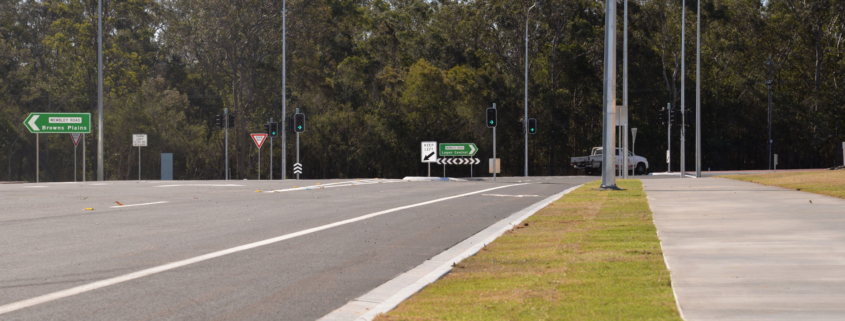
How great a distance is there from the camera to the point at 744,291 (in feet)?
21.1

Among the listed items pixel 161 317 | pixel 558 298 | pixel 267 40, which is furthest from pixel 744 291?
pixel 267 40

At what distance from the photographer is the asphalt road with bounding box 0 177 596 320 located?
21.0ft

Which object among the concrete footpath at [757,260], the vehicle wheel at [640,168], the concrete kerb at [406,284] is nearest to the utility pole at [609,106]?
the concrete footpath at [757,260]

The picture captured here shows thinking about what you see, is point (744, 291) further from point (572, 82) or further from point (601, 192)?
point (572, 82)

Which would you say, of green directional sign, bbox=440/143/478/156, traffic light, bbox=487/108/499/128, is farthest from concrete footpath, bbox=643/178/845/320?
green directional sign, bbox=440/143/478/156

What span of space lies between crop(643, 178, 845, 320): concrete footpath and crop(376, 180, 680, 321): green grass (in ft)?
0.90

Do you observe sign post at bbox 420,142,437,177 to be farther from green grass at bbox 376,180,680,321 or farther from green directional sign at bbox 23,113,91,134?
green grass at bbox 376,180,680,321

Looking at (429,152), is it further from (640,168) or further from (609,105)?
(640,168)

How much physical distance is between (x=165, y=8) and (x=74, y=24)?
313 inches

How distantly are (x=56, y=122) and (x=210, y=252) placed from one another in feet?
138

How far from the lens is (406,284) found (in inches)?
291

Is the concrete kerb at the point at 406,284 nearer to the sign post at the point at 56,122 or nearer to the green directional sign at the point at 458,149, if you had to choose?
the green directional sign at the point at 458,149

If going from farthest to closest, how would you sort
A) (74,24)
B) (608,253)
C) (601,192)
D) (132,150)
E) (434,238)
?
(132,150) → (74,24) → (601,192) → (434,238) → (608,253)

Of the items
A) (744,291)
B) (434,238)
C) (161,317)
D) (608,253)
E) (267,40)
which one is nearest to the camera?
(161,317)
